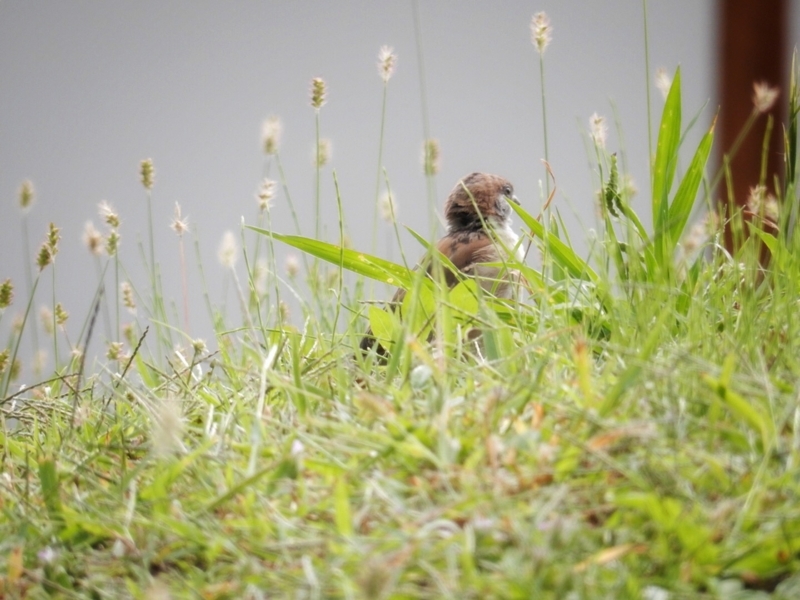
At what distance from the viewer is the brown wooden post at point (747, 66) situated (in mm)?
3641

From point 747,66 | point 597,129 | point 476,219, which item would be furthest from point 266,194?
point 747,66

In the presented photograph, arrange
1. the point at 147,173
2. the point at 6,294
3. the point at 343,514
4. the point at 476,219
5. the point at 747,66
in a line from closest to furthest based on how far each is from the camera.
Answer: the point at 343,514 < the point at 6,294 < the point at 147,173 < the point at 476,219 < the point at 747,66

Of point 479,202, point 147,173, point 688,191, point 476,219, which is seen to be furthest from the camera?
point 479,202

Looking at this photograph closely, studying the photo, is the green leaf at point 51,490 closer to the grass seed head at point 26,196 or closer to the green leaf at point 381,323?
the green leaf at point 381,323

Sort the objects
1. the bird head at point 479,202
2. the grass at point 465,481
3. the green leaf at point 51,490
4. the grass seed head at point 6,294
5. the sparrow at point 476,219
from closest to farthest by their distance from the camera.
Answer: the grass at point 465,481 → the green leaf at point 51,490 → the grass seed head at point 6,294 → the sparrow at point 476,219 → the bird head at point 479,202

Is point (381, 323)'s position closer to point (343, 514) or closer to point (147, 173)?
point (147, 173)

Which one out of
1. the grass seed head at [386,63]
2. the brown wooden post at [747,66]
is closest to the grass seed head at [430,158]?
the grass seed head at [386,63]

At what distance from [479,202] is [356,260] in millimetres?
1265

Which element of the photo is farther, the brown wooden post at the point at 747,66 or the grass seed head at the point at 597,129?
the brown wooden post at the point at 747,66

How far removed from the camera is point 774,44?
3.66 meters

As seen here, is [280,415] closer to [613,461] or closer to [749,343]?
[613,461]

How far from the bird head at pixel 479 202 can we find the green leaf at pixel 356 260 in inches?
43.4

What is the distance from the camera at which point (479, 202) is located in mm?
3072

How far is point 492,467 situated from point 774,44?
325 cm
